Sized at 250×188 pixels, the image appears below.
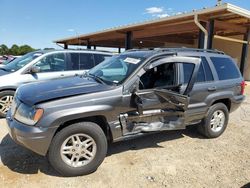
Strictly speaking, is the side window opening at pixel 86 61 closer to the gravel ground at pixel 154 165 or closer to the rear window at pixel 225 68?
the gravel ground at pixel 154 165

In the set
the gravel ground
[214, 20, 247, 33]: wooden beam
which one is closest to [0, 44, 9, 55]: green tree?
[214, 20, 247, 33]: wooden beam

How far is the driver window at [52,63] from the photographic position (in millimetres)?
6457

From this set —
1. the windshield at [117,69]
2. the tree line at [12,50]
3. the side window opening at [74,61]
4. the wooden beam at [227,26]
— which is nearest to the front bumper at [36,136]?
the windshield at [117,69]

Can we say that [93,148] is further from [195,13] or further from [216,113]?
[195,13]

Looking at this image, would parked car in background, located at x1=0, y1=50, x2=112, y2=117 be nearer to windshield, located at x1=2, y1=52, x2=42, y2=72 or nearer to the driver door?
windshield, located at x1=2, y1=52, x2=42, y2=72

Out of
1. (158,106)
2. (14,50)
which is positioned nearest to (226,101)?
(158,106)

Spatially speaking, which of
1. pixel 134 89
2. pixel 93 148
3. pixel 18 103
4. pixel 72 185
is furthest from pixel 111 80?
pixel 72 185

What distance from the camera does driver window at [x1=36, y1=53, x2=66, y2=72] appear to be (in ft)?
21.2

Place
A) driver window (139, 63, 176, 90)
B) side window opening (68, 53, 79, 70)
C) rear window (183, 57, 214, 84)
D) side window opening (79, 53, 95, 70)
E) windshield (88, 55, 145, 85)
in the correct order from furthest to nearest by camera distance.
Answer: side window opening (79, 53, 95, 70), side window opening (68, 53, 79, 70), rear window (183, 57, 214, 84), driver window (139, 63, 176, 90), windshield (88, 55, 145, 85)

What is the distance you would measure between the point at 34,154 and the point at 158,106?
87.1 inches

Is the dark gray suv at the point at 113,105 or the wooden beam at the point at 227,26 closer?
the dark gray suv at the point at 113,105

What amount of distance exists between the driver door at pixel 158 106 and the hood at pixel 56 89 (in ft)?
1.74

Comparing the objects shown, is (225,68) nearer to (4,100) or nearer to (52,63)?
(52,63)

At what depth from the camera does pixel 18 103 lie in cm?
356
